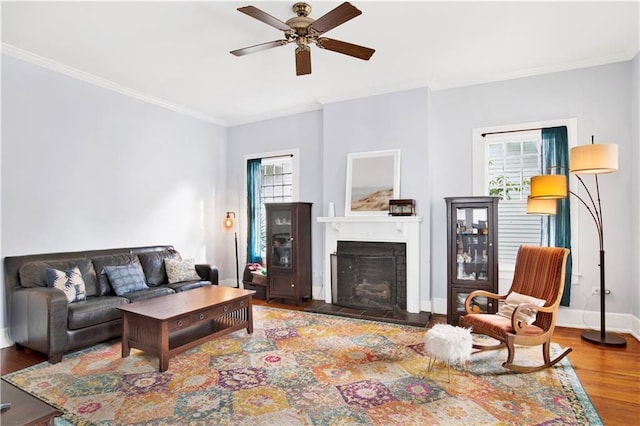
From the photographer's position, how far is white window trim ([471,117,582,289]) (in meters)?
4.16

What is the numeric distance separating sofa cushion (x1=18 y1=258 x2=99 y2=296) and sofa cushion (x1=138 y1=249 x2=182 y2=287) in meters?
0.66

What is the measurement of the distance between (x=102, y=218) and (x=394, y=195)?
3.86 metres

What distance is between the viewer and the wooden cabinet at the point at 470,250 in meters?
4.14

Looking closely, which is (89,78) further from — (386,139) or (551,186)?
(551,186)

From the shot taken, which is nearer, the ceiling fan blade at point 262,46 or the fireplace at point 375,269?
the ceiling fan blade at point 262,46

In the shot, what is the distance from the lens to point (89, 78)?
4.41m

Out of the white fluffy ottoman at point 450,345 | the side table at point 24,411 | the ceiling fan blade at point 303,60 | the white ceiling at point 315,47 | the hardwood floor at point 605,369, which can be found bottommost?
the hardwood floor at point 605,369

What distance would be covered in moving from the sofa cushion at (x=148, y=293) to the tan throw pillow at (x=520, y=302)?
12.3 ft

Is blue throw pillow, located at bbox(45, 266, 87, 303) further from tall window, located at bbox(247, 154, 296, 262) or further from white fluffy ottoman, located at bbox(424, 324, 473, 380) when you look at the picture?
white fluffy ottoman, located at bbox(424, 324, 473, 380)

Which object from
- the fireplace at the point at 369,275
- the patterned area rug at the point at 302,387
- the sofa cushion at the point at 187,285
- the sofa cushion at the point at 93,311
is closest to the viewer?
the patterned area rug at the point at 302,387

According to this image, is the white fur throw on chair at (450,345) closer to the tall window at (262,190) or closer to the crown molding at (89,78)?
the tall window at (262,190)

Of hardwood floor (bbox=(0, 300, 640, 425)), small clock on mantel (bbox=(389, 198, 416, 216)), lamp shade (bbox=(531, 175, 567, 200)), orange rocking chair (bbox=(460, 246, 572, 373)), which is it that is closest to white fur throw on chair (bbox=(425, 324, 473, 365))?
orange rocking chair (bbox=(460, 246, 572, 373))

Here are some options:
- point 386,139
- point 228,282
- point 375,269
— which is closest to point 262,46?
point 386,139

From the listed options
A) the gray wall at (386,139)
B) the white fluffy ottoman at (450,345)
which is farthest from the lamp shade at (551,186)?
the white fluffy ottoman at (450,345)
